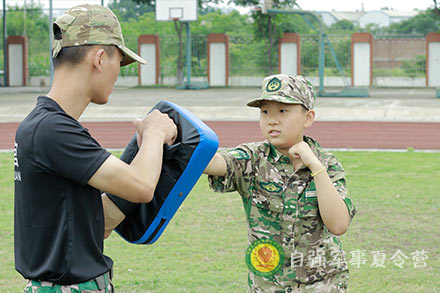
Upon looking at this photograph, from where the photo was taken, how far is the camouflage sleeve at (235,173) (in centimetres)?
319

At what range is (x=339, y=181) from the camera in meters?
3.17

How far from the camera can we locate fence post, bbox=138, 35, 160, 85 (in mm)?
34719

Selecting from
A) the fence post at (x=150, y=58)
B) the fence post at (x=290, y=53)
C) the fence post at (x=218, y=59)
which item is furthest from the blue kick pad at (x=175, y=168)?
the fence post at (x=150, y=58)

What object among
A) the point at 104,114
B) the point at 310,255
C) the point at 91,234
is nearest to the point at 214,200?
the point at 310,255

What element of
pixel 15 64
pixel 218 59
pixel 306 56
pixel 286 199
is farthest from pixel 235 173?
pixel 15 64

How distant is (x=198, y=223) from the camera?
24.8ft

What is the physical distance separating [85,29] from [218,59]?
31.8 meters

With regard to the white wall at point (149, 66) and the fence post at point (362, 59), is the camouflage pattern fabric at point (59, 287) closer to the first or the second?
the fence post at point (362, 59)

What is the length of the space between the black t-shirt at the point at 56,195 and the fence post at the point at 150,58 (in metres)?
32.4

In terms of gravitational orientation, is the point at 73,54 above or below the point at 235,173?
above

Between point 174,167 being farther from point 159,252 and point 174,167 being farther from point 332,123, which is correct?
point 332,123

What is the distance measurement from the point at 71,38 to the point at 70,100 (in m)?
0.21

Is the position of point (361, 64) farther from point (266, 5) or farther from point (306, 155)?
point (306, 155)

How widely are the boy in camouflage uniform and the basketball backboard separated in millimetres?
29065
